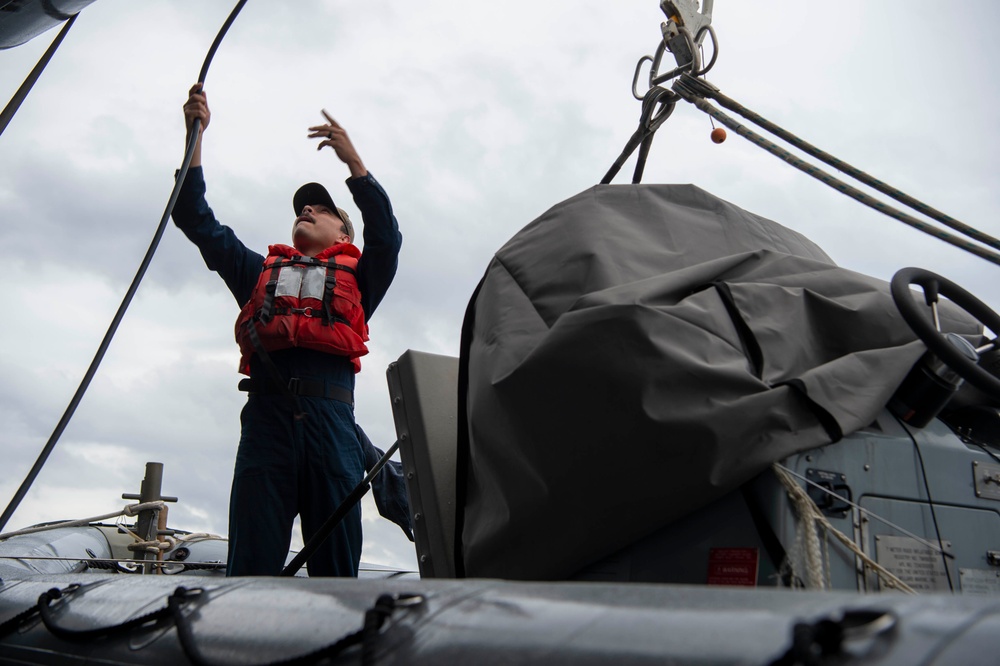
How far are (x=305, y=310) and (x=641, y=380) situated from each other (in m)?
1.55

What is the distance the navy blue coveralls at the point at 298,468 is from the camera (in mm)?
2533

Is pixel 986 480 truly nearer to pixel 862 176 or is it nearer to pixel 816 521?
pixel 816 521

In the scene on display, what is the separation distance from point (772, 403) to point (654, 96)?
1.38 metres

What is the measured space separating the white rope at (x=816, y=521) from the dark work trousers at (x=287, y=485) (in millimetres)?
1494

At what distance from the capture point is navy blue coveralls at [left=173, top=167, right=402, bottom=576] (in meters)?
2.53

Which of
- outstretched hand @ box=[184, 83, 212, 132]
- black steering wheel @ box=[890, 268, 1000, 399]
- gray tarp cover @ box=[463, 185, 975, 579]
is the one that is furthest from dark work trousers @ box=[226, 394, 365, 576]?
black steering wheel @ box=[890, 268, 1000, 399]

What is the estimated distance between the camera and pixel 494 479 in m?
1.54

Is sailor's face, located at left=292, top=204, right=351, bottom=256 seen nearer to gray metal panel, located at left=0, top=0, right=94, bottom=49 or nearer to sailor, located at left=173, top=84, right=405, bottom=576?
sailor, located at left=173, top=84, right=405, bottom=576

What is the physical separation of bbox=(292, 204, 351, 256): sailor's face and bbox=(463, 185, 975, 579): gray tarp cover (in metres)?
1.48

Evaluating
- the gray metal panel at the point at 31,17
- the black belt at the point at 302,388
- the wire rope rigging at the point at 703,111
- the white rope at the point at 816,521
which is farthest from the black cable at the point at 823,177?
the gray metal panel at the point at 31,17

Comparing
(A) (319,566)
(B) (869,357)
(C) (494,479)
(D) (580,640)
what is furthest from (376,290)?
(D) (580,640)

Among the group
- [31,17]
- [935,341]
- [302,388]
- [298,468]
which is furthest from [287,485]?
[935,341]

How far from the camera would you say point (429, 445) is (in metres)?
1.98

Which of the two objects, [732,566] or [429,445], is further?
[429,445]
